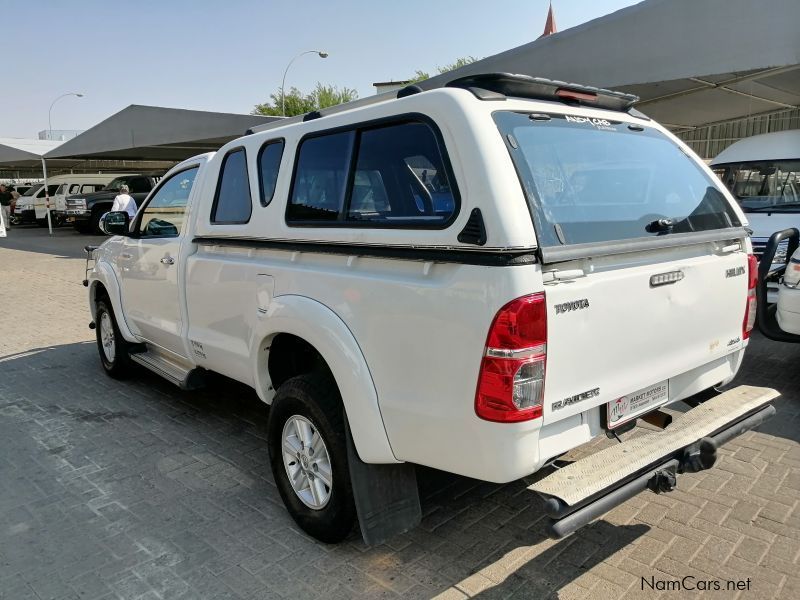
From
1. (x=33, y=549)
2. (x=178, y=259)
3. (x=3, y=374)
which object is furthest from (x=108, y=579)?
(x=3, y=374)

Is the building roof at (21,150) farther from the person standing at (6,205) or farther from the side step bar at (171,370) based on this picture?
the side step bar at (171,370)

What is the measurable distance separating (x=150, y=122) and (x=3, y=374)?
54.9 feet

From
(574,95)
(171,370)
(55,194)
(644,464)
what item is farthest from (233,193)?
(55,194)

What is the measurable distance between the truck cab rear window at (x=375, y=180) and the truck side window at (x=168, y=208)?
60.8 inches

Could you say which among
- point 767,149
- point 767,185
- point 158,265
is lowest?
point 158,265

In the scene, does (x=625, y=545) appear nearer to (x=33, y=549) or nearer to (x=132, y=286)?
(x=33, y=549)

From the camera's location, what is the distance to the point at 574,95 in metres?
3.02

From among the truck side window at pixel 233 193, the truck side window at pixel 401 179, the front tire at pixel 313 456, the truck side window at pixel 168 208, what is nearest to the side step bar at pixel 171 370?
the truck side window at pixel 168 208

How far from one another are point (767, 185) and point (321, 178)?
7224mm

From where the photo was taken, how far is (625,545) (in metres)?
3.02

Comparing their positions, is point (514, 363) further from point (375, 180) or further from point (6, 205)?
point (6, 205)

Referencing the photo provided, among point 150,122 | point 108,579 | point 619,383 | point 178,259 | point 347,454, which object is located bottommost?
point 108,579

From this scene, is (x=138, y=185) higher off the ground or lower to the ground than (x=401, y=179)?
higher

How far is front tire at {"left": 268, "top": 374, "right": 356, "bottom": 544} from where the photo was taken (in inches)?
114
